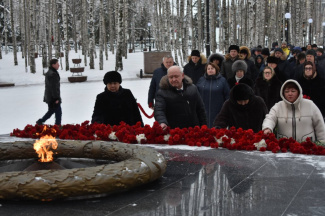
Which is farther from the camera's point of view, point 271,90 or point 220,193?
point 271,90

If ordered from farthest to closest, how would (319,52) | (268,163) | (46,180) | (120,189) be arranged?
(319,52), (268,163), (120,189), (46,180)

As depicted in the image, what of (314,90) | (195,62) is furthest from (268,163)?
(195,62)

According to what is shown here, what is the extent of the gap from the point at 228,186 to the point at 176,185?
451mm

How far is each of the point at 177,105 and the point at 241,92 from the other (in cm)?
95

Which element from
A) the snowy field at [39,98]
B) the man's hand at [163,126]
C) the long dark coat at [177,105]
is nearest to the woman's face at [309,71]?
the long dark coat at [177,105]

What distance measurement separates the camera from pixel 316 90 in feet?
26.9

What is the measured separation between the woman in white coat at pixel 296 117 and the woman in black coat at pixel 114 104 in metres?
2.09

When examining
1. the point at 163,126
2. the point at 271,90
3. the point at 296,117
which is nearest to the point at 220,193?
the point at 296,117

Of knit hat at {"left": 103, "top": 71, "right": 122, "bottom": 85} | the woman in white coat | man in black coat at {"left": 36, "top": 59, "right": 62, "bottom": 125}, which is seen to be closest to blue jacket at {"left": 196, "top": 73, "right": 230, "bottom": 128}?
knit hat at {"left": 103, "top": 71, "right": 122, "bottom": 85}

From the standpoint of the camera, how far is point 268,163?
493cm

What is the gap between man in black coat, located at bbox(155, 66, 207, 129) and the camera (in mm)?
6277

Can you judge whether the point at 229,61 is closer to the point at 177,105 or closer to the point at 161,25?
the point at 177,105

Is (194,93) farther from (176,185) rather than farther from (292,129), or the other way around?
(176,185)

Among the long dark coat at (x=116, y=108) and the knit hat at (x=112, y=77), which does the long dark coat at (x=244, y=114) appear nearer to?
the long dark coat at (x=116, y=108)
